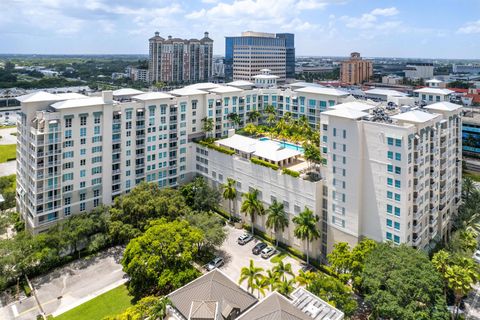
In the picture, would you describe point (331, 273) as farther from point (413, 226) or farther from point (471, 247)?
point (471, 247)

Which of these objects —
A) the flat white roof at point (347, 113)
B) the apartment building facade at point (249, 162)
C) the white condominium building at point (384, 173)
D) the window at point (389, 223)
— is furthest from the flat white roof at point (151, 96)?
the window at point (389, 223)

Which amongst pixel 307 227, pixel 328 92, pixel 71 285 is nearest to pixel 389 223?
pixel 307 227

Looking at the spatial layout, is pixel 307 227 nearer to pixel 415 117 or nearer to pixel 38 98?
pixel 415 117

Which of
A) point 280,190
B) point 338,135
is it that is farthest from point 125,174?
point 338,135

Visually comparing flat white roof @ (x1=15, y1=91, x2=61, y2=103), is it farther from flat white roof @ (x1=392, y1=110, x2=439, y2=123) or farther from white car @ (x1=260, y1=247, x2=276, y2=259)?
flat white roof @ (x1=392, y1=110, x2=439, y2=123)

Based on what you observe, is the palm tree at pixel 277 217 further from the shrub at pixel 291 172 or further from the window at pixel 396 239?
the window at pixel 396 239

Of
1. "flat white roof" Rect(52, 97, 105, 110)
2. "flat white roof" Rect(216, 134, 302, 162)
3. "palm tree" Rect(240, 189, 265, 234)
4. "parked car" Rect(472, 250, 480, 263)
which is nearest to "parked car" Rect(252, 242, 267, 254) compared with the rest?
"palm tree" Rect(240, 189, 265, 234)

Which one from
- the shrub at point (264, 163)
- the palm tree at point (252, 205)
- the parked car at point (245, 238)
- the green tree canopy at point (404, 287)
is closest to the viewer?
the green tree canopy at point (404, 287)
